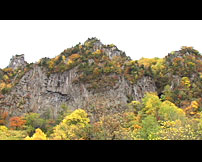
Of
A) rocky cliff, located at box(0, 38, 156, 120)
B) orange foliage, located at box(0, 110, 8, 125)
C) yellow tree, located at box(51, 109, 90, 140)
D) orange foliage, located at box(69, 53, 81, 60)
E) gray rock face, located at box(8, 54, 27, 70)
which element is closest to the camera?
yellow tree, located at box(51, 109, 90, 140)

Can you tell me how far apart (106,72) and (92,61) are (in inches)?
203

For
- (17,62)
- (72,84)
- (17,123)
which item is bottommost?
(17,123)

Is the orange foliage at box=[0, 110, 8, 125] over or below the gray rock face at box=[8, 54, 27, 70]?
below

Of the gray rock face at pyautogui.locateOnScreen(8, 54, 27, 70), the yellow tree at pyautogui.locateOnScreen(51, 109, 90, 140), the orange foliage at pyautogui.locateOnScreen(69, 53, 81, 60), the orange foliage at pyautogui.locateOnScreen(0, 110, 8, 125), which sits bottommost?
the yellow tree at pyautogui.locateOnScreen(51, 109, 90, 140)

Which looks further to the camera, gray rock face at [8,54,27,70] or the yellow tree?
gray rock face at [8,54,27,70]

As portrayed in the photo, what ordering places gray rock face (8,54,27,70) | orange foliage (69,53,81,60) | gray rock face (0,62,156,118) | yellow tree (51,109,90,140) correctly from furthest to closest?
gray rock face (8,54,27,70), orange foliage (69,53,81,60), gray rock face (0,62,156,118), yellow tree (51,109,90,140)

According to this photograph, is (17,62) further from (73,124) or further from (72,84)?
(73,124)

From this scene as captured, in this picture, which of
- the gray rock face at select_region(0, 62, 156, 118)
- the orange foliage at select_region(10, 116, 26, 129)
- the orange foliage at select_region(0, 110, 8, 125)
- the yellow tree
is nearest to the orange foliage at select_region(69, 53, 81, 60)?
the gray rock face at select_region(0, 62, 156, 118)

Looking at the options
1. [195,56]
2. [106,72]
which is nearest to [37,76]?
[106,72]

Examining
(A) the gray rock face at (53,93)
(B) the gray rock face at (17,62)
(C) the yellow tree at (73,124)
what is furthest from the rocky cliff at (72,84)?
(B) the gray rock face at (17,62)

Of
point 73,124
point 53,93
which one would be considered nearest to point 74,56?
point 53,93

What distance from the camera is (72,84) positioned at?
3922 centimetres

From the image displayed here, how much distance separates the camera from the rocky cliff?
3719 cm

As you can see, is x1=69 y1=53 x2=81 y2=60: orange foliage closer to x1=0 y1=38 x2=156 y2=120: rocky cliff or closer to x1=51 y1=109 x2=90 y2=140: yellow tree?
x1=0 y1=38 x2=156 y2=120: rocky cliff
